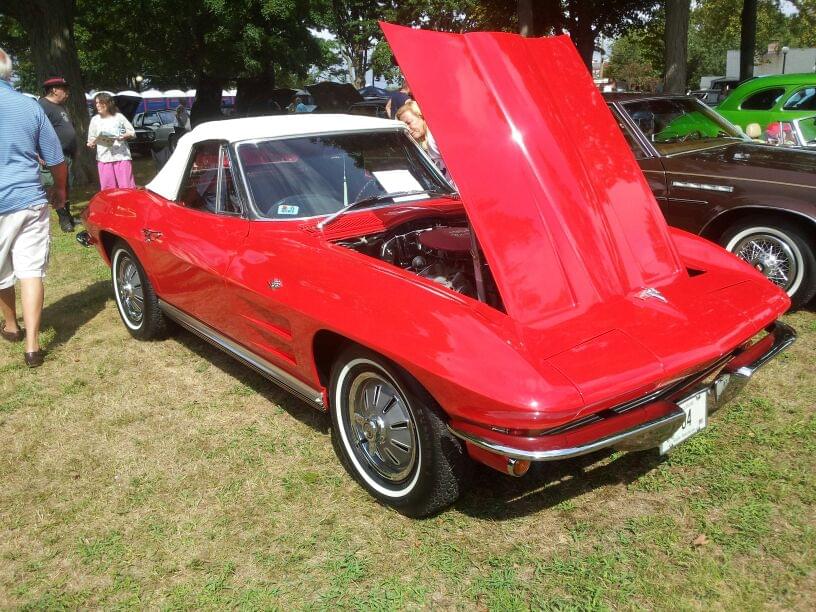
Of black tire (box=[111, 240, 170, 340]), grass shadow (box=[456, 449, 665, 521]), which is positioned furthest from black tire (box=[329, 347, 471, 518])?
black tire (box=[111, 240, 170, 340])

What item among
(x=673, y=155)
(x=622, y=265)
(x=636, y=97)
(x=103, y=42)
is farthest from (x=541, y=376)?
(x=103, y=42)

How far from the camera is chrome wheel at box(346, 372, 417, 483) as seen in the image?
2.50 meters

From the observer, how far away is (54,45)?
1241 centimetres

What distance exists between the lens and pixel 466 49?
2.80 metres

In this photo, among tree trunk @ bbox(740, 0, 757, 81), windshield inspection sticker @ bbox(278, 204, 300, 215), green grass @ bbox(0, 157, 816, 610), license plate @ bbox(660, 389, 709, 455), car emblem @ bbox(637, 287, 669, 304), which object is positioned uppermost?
tree trunk @ bbox(740, 0, 757, 81)

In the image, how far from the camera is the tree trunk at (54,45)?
1230cm

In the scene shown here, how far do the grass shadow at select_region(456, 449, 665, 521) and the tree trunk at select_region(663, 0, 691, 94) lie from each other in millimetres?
A: 9236

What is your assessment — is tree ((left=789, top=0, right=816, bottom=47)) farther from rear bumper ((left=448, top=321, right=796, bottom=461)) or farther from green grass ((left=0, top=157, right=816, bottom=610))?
rear bumper ((left=448, top=321, right=796, bottom=461))

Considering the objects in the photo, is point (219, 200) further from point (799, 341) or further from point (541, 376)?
point (799, 341)

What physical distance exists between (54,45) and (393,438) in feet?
43.2

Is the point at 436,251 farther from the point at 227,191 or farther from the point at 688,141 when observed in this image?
the point at 688,141

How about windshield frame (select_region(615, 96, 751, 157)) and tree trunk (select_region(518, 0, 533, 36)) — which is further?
tree trunk (select_region(518, 0, 533, 36))

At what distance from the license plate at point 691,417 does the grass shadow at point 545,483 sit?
23 cm

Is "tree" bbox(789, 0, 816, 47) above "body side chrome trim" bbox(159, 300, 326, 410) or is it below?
above
